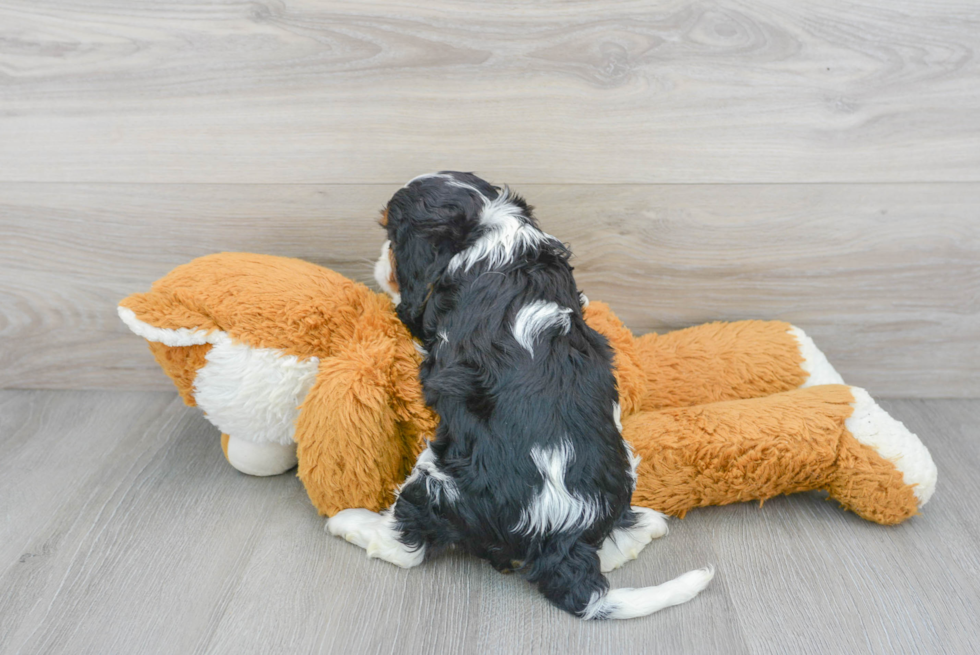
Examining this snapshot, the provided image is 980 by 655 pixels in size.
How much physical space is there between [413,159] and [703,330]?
67 cm

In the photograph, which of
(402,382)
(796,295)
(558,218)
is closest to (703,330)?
(796,295)

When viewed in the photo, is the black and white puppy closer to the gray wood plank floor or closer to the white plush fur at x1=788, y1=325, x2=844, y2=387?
the gray wood plank floor

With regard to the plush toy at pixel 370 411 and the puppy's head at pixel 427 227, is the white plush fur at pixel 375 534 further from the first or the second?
the puppy's head at pixel 427 227

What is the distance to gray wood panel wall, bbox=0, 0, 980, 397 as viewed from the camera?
1307 mm

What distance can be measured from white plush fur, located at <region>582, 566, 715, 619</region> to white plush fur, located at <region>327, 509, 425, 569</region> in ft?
0.92

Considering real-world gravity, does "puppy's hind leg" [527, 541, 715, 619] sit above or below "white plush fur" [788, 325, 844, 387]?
below

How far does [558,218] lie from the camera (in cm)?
142

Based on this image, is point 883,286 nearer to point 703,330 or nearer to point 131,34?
point 703,330

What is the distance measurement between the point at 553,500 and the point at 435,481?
175mm

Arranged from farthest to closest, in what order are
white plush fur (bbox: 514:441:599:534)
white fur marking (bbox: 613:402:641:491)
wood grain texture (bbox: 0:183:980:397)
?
wood grain texture (bbox: 0:183:980:397), white fur marking (bbox: 613:402:641:491), white plush fur (bbox: 514:441:599:534)

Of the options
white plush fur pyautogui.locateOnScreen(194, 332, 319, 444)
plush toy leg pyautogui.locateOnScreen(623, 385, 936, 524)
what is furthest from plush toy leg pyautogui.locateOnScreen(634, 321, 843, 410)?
white plush fur pyautogui.locateOnScreen(194, 332, 319, 444)

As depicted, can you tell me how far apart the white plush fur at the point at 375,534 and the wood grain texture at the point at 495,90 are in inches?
25.5

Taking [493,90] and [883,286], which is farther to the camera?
[883,286]

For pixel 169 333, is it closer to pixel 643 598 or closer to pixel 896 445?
pixel 643 598
